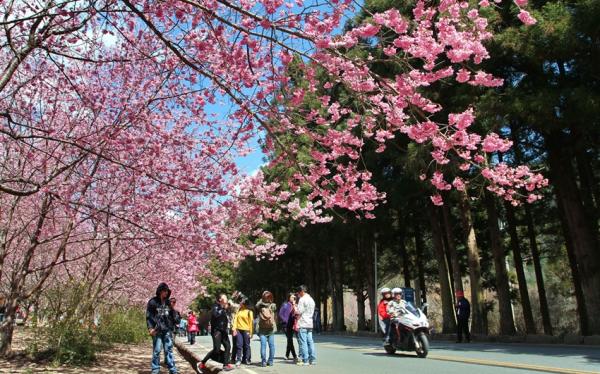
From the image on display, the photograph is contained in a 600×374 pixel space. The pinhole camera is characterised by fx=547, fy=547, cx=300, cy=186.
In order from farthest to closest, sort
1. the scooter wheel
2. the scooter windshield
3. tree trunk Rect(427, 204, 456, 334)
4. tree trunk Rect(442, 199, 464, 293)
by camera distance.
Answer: tree trunk Rect(427, 204, 456, 334)
tree trunk Rect(442, 199, 464, 293)
the scooter windshield
the scooter wheel

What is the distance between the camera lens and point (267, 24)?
4605 mm

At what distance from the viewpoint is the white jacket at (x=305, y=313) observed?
10.8 meters

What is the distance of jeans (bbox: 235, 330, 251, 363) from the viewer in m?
11.4

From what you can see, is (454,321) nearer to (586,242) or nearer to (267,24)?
(586,242)

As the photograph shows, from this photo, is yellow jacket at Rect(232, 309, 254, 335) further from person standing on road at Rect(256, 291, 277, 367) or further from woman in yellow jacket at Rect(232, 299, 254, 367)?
person standing on road at Rect(256, 291, 277, 367)

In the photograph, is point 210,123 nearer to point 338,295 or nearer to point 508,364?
point 508,364

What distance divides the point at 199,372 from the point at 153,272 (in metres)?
11.7

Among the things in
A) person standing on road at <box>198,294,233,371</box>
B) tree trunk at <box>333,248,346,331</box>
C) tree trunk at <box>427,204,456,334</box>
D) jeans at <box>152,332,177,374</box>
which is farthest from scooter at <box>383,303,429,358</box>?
tree trunk at <box>333,248,346,331</box>

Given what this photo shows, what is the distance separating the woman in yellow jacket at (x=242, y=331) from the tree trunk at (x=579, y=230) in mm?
9074

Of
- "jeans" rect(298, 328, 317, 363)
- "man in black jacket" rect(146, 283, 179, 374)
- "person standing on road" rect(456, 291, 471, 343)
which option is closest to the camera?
"man in black jacket" rect(146, 283, 179, 374)

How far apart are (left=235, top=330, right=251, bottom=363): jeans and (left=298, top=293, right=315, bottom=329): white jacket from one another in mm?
1472

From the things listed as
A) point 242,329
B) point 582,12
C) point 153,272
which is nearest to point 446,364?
point 242,329

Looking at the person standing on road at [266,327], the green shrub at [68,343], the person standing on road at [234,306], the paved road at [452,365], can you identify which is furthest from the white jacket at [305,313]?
A: the green shrub at [68,343]

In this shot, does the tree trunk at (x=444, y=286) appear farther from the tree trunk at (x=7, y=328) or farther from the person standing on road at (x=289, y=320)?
the tree trunk at (x=7, y=328)
